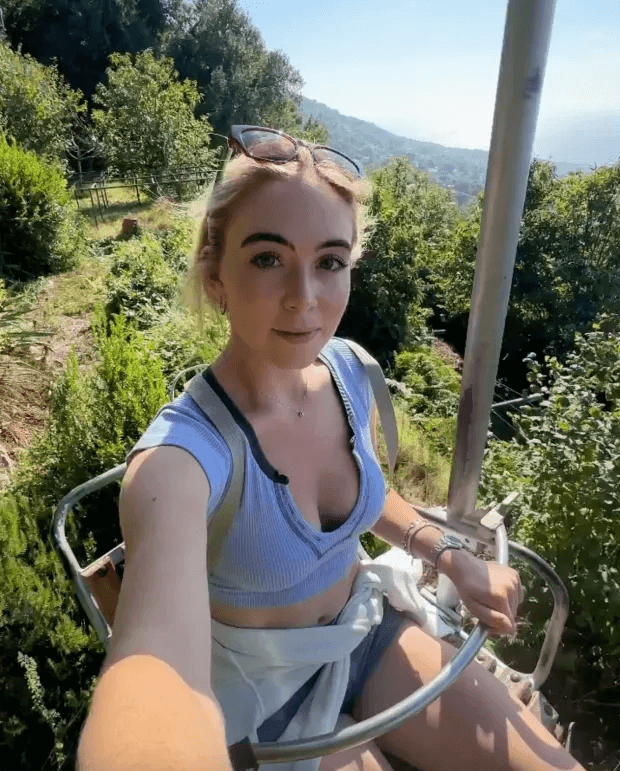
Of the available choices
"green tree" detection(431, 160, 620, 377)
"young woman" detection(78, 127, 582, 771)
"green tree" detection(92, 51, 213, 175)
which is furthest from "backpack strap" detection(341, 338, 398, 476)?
"green tree" detection(92, 51, 213, 175)

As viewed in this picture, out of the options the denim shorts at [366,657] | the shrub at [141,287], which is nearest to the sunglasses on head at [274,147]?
the denim shorts at [366,657]

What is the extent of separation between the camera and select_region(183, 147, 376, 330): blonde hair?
3.52 feet

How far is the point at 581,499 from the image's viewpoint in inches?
75.4

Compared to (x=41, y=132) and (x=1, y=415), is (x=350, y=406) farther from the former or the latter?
(x=41, y=132)

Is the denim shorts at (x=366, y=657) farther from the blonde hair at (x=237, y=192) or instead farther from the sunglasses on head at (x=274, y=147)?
the sunglasses on head at (x=274, y=147)

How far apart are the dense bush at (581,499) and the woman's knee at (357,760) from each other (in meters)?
0.90

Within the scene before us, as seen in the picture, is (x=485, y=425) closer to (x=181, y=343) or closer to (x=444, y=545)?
(x=444, y=545)

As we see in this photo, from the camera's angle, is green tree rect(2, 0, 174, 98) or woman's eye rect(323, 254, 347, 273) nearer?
woman's eye rect(323, 254, 347, 273)

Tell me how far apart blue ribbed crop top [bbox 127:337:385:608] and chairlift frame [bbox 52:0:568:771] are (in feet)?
0.79

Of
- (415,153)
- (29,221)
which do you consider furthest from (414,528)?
(415,153)

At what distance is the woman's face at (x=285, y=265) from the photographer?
1.04 metres

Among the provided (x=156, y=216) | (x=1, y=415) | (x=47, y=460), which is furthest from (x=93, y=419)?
(x=156, y=216)

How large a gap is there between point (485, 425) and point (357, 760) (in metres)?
0.71

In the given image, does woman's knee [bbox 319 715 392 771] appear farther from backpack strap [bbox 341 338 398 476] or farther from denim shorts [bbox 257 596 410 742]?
backpack strap [bbox 341 338 398 476]
